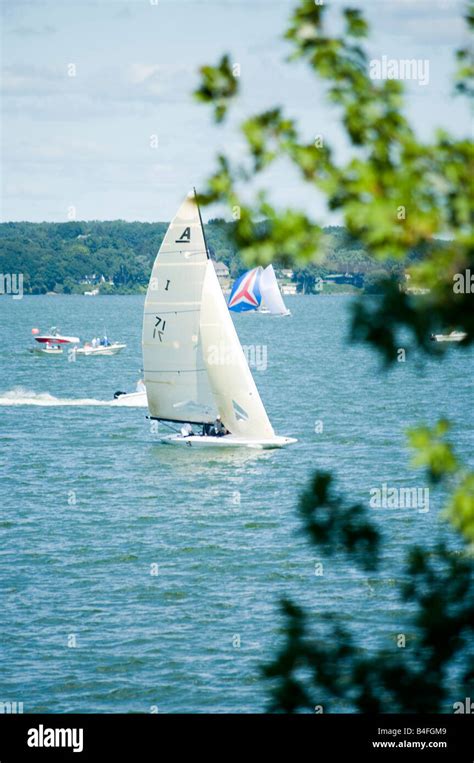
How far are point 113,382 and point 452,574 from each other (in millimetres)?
83772

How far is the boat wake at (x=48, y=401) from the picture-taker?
242ft

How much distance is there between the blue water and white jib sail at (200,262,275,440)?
1213 millimetres

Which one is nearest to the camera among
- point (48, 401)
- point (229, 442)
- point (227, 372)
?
point (227, 372)

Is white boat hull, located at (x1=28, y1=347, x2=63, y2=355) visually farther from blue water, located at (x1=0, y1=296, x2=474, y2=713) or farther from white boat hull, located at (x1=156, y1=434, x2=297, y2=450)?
white boat hull, located at (x1=156, y1=434, x2=297, y2=450)

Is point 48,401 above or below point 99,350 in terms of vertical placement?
below

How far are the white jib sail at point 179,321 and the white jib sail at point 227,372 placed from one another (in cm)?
45

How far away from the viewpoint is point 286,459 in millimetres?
52219

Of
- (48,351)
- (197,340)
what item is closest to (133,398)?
(197,340)

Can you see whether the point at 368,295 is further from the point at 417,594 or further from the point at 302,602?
the point at 302,602

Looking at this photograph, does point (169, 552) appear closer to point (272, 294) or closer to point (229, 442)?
point (229, 442)

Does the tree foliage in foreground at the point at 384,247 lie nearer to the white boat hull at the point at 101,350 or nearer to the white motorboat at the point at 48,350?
the white boat hull at the point at 101,350

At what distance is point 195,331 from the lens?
2067 inches
